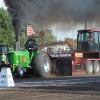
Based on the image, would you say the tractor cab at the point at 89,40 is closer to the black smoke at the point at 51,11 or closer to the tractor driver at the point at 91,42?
the tractor driver at the point at 91,42

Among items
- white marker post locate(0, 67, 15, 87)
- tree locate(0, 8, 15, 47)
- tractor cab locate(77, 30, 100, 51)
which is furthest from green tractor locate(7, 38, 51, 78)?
tree locate(0, 8, 15, 47)

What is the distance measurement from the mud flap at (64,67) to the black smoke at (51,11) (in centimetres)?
235

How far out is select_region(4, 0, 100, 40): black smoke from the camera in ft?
73.9

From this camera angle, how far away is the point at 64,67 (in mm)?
24641

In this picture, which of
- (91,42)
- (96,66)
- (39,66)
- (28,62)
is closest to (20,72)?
(28,62)

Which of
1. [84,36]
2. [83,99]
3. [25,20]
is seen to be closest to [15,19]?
[25,20]

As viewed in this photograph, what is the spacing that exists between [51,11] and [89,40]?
9.44 meters

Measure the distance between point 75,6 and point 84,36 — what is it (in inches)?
385

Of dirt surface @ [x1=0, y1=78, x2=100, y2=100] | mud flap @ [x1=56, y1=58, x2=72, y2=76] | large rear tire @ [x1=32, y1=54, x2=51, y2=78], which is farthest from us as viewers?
mud flap @ [x1=56, y1=58, x2=72, y2=76]

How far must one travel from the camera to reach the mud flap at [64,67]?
24.6 m

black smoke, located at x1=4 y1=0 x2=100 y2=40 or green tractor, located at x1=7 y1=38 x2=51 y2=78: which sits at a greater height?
black smoke, located at x1=4 y1=0 x2=100 y2=40

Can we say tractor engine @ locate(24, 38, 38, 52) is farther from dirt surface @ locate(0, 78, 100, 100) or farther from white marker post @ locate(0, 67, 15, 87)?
dirt surface @ locate(0, 78, 100, 100)

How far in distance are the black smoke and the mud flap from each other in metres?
2.35

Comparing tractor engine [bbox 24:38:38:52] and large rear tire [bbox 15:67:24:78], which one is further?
tractor engine [bbox 24:38:38:52]
